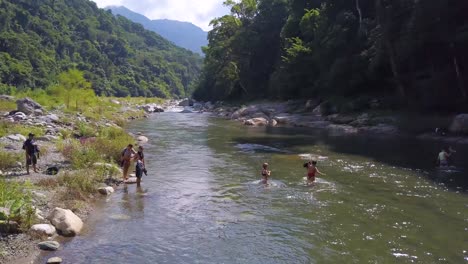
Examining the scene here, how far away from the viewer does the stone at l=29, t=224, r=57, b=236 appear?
1155 cm

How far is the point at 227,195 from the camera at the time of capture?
17.5 metres

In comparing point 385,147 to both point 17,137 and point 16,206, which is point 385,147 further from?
point 16,206

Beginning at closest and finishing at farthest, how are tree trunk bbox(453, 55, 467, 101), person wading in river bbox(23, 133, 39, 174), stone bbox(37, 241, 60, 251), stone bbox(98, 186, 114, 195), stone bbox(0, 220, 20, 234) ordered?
stone bbox(37, 241, 60, 251) < stone bbox(0, 220, 20, 234) < stone bbox(98, 186, 114, 195) < person wading in river bbox(23, 133, 39, 174) < tree trunk bbox(453, 55, 467, 101)

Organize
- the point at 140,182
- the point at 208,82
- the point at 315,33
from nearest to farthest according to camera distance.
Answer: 1. the point at 140,182
2. the point at 315,33
3. the point at 208,82

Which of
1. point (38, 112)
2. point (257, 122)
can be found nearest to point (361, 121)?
point (257, 122)

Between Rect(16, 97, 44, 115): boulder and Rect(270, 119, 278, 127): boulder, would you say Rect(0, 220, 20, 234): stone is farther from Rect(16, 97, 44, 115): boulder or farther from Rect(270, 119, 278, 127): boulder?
Rect(270, 119, 278, 127): boulder

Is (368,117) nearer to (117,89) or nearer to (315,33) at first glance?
(315,33)

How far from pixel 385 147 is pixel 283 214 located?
18.9 m

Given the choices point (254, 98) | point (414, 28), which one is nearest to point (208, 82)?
point (254, 98)

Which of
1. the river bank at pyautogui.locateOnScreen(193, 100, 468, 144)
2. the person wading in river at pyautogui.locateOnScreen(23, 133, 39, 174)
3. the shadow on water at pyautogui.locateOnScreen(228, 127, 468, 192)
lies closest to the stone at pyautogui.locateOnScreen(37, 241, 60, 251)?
the person wading in river at pyautogui.locateOnScreen(23, 133, 39, 174)

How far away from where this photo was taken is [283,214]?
14781mm

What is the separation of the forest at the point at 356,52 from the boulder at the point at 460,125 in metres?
4.87

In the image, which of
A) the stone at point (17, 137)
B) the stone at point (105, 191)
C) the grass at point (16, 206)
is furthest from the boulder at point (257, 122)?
the grass at point (16, 206)

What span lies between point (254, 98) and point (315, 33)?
2595 centimetres
